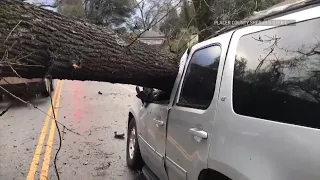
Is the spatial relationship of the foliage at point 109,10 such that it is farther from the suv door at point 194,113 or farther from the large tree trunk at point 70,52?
the suv door at point 194,113

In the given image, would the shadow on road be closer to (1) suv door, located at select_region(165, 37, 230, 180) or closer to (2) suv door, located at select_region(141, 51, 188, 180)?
(2) suv door, located at select_region(141, 51, 188, 180)

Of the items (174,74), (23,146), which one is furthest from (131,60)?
(23,146)

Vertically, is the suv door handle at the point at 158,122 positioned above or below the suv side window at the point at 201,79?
below

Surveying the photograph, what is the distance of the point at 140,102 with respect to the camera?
527cm

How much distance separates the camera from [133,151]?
223 inches

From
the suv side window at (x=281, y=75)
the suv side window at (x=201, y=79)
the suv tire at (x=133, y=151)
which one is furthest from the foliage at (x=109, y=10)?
the suv side window at (x=281, y=75)

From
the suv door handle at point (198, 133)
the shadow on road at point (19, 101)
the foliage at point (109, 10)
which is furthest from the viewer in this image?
the shadow on road at point (19, 101)

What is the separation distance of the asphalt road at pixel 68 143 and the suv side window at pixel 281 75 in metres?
2.56

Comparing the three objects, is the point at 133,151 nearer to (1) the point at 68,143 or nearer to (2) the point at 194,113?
(1) the point at 68,143

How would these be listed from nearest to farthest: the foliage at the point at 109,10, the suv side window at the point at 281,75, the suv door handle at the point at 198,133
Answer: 1. the suv side window at the point at 281,75
2. the suv door handle at the point at 198,133
3. the foliage at the point at 109,10

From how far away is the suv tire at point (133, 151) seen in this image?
550 centimetres

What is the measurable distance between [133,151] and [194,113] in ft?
9.07

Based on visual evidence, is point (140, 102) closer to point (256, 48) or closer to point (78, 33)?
point (78, 33)

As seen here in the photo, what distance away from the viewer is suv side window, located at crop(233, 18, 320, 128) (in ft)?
6.45
